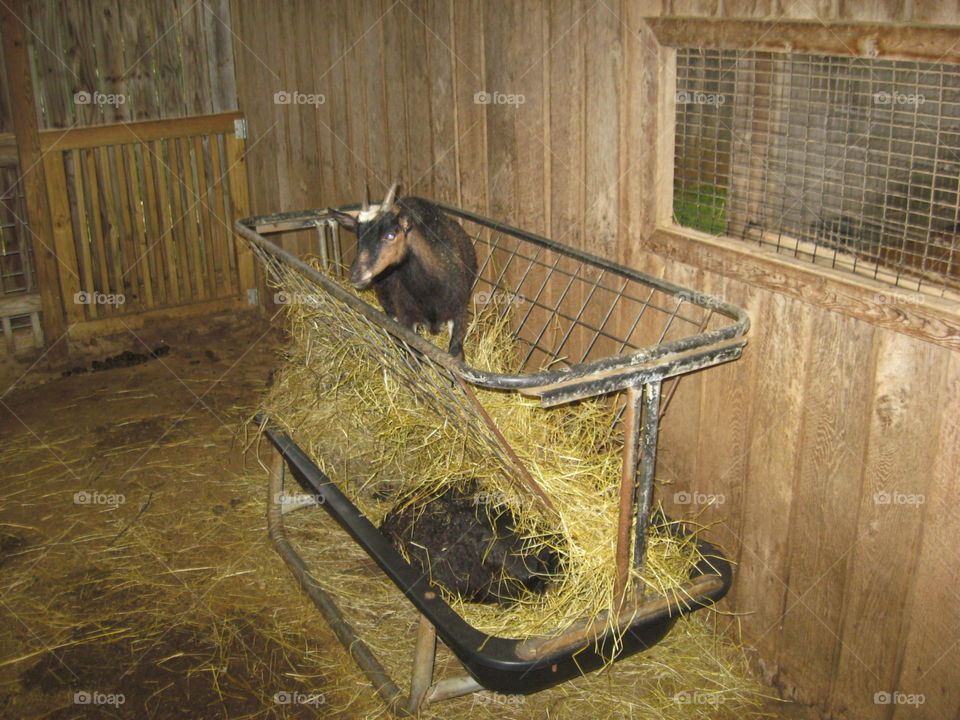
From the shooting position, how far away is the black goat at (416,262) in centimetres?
374

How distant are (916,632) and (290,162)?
4863 mm

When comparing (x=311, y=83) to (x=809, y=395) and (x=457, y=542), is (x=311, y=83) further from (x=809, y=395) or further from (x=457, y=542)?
(x=809, y=395)

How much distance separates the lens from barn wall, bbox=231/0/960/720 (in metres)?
2.72

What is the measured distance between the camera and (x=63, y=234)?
21.4 ft

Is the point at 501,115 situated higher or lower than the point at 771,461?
higher

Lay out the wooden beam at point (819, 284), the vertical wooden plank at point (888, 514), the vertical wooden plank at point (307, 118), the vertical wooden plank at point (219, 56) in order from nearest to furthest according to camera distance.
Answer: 1. the wooden beam at point (819, 284)
2. the vertical wooden plank at point (888, 514)
3. the vertical wooden plank at point (307, 118)
4. the vertical wooden plank at point (219, 56)

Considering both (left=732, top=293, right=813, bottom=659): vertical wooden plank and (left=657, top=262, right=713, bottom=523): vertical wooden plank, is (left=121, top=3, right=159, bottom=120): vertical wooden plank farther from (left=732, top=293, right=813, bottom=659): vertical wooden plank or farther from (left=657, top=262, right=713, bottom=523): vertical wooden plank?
(left=732, top=293, right=813, bottom=659): vertical wooden plank

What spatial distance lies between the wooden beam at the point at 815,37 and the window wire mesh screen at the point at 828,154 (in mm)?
73

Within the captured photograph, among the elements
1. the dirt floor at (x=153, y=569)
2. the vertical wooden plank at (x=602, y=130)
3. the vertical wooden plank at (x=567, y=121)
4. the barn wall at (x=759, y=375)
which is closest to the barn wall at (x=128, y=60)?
the dirt floor at (x=153, y=569)

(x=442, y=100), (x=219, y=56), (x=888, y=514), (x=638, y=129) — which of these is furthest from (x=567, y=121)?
(x=219, y=56)

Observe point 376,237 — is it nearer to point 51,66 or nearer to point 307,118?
point 307,118

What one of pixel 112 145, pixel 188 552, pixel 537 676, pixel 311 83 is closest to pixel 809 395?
pixel 537 676

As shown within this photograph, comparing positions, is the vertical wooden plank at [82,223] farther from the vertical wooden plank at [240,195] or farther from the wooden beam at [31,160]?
the vertical wooden plank at [240,195]

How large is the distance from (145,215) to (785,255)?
16.7 ft
